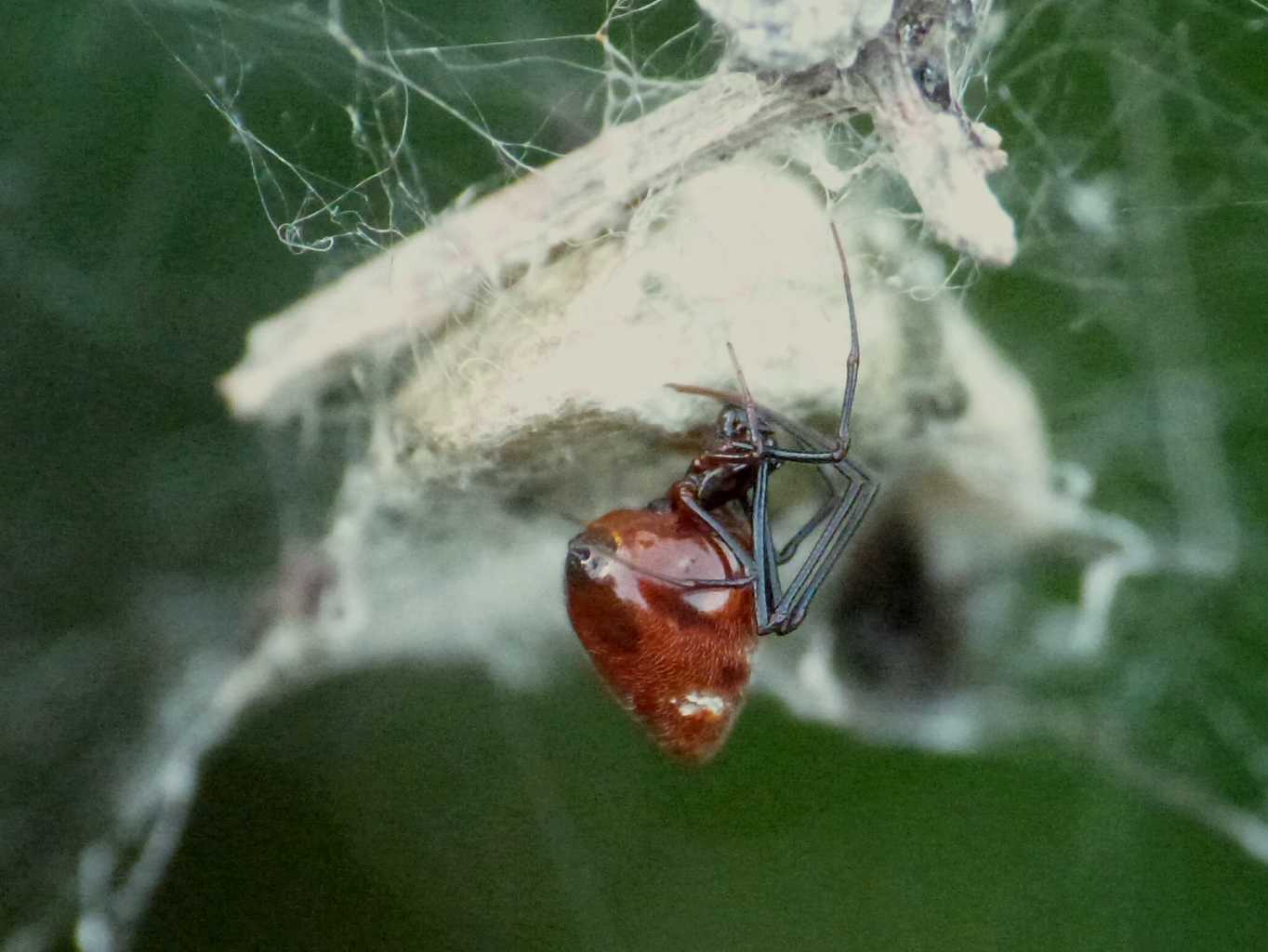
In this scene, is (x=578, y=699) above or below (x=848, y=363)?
below

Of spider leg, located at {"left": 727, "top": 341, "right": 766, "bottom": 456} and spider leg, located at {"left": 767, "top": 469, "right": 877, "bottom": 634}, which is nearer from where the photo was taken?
spider leg, located at {"left": 727, "top": 341, "right": 766, "bottom": 456}

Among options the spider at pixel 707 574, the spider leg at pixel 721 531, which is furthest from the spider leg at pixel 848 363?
the spider leg at pixel 721 531

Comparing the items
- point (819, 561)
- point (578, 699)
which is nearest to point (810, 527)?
point (819, 561)

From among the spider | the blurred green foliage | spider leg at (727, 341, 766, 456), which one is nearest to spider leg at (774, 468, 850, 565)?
the spider

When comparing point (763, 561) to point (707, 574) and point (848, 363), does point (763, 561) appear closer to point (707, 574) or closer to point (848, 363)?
point (707, 574)

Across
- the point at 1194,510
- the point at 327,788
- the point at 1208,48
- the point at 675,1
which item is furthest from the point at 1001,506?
the point at 327,788

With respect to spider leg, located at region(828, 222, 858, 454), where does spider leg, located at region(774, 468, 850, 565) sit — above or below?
below

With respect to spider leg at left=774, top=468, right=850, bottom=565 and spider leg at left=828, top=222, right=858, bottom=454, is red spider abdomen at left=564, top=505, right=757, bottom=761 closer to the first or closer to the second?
spider leg at left=774, top=468, right=850, bottom=565

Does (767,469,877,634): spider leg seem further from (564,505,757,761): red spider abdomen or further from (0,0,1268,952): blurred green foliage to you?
(0,0,1268,952): blurred green foliage

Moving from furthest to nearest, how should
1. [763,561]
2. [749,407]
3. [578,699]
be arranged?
1. [578,699]
2. [763,561]
3. [749,407]
